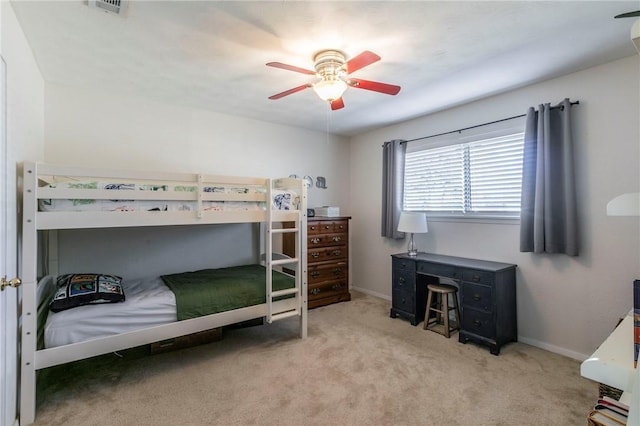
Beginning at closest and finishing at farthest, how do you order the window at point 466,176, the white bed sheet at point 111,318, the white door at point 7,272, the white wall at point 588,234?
the white door at point 7,272, the white bed sheet at point 111,318, the white wall at point 588,234, the window at point 466,176

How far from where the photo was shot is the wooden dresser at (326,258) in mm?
3951

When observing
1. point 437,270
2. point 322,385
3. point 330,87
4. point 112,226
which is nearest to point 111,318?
point 112,226

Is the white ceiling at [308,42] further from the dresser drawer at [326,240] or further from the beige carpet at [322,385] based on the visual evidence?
the beige carpet at [322,385]

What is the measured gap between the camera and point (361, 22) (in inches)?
74.0

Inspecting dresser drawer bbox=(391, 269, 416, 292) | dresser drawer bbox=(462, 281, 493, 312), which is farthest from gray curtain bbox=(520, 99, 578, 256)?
dresser drawer bbox=(391, 269, 416, 292)

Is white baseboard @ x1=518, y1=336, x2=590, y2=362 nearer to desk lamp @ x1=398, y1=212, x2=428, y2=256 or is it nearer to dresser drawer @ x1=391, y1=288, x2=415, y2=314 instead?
dresser drawer @ x1=391, y1=288, x2=415, y2=314

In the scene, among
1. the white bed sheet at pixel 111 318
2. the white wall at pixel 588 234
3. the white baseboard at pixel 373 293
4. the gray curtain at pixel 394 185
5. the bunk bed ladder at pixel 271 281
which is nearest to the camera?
the white bed sheet at pixel 111 318

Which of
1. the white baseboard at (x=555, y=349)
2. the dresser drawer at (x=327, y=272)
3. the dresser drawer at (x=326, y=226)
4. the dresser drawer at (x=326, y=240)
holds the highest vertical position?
the dresser drawer at (x=326, y=226)

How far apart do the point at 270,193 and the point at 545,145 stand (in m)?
2.46

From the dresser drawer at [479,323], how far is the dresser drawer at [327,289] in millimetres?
1666

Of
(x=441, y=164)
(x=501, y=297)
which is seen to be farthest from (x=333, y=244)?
(x=501, y=297)

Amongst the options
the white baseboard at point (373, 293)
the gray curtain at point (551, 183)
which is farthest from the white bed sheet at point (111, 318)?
the gray curtain at point (551, 183)

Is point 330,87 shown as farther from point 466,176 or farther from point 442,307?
point 442,307

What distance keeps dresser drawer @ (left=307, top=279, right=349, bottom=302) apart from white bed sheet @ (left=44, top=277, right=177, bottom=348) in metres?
1.88
